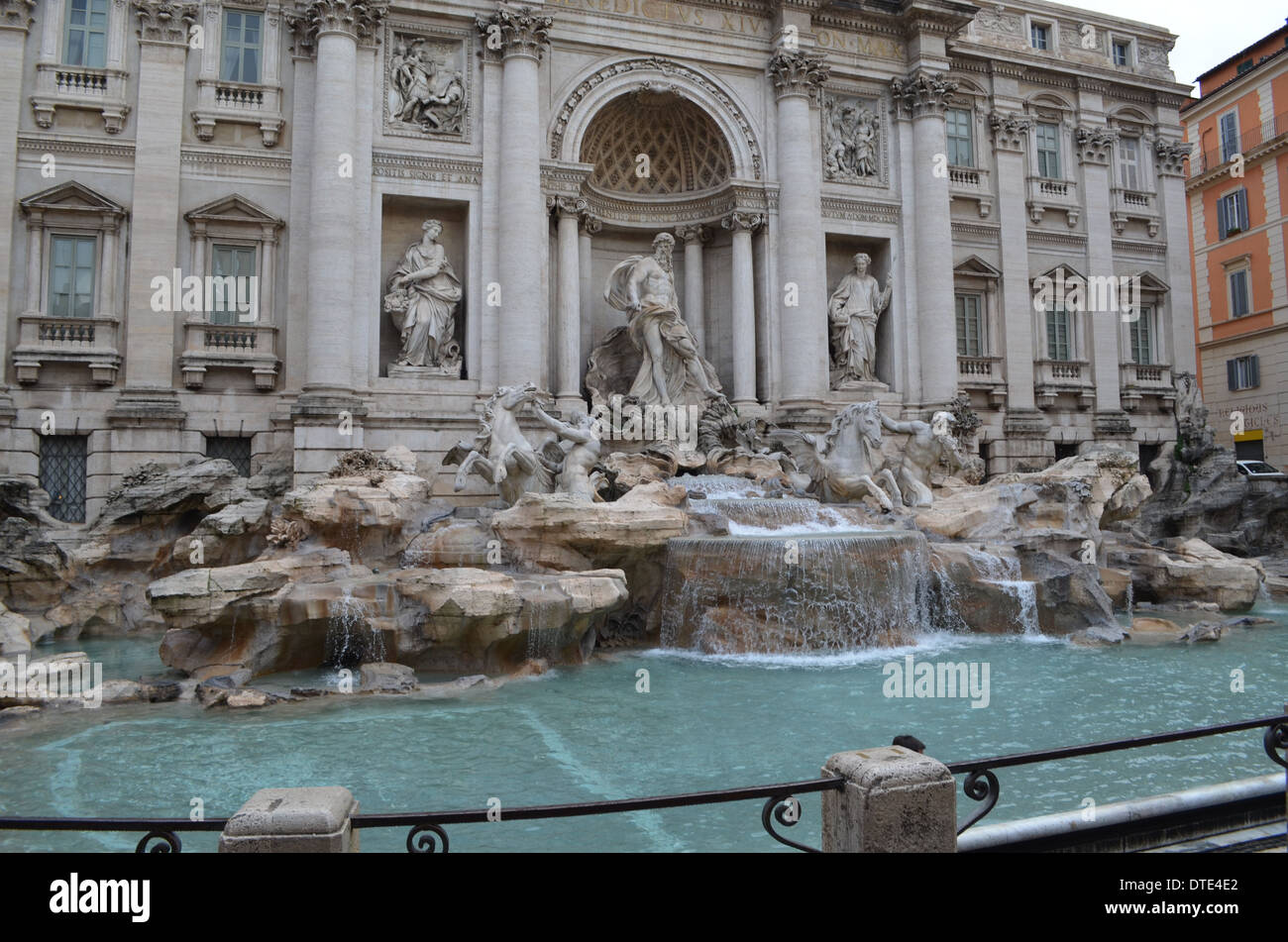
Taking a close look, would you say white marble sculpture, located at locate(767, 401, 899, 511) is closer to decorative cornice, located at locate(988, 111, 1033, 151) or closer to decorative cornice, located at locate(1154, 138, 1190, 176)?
decorative cornice, located at locate(988, 111, 1033, 151)

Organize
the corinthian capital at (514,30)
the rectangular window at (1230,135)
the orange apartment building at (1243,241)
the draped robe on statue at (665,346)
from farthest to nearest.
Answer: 1. the rectangular window at (1230,135)
2. the orange apartment building at (1243,241)
3. the draped robe on statue at (665,346)
4. the corinthian capital at (514,30)

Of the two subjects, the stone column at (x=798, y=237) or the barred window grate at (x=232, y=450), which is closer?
the barred window grate at (x=232, y=450)

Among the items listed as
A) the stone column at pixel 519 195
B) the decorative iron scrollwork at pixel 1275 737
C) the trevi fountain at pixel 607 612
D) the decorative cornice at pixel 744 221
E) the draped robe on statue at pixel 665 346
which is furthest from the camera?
the decorative cornice at pixel 744 221

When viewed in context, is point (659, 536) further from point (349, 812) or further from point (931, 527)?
point (349, 812)

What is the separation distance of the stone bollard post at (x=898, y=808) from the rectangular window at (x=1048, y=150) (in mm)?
23932

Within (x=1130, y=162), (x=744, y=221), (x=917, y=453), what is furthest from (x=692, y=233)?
(x=1130, y=162)

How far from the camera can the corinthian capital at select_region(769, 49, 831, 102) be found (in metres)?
19.6

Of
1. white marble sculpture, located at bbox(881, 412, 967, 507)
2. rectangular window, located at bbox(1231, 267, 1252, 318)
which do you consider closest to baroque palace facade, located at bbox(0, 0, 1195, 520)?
white marble sculpture, located at bbox(881, 412, 967, 507)

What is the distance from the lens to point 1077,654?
36.3ft

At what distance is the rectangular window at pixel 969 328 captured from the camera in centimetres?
2253

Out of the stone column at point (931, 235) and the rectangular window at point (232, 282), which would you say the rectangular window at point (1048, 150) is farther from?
the rectangular window at point (232, 282)

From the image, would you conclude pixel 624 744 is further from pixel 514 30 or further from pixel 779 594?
pixel 514 30

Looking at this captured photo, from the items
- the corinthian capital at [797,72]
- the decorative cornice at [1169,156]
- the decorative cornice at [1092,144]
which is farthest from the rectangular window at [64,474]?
Answer: the decorative cornice at [1169,156]

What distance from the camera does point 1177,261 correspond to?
24.5 m
